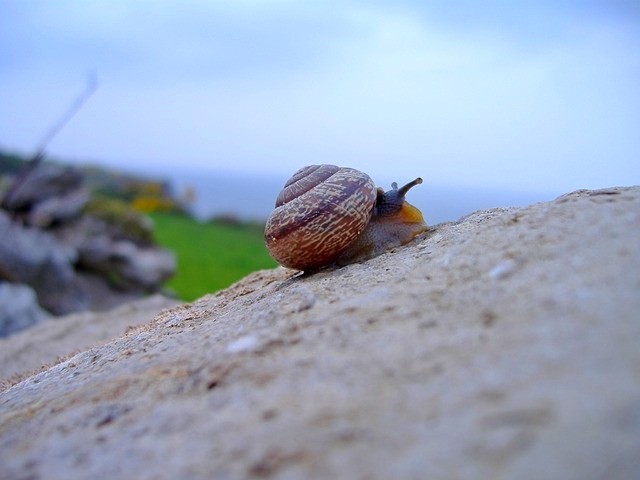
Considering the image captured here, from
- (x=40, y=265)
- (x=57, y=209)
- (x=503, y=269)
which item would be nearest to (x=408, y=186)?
(x=503, y=269)

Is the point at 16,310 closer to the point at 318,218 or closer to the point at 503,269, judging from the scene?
the point at 318,218

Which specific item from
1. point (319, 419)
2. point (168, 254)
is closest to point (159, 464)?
point (319, 419)

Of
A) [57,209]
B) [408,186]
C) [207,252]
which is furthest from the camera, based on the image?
[207,252]

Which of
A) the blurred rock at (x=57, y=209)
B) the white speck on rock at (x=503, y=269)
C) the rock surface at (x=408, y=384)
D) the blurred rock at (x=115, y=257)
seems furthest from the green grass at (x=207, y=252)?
the white speck on rock at (x=503, y=269)

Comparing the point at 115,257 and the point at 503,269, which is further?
the point at 115,257

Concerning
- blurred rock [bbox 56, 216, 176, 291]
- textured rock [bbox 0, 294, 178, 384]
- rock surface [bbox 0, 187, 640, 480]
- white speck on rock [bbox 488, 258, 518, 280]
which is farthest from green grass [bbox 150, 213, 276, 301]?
white speck on rock [bbox 488, 258, 518, 280]

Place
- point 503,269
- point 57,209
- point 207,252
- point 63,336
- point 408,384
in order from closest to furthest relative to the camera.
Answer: point 408,384, point 503,269, point 63,336, point 57,209, point 207,252

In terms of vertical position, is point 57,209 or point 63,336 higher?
point 57,209
